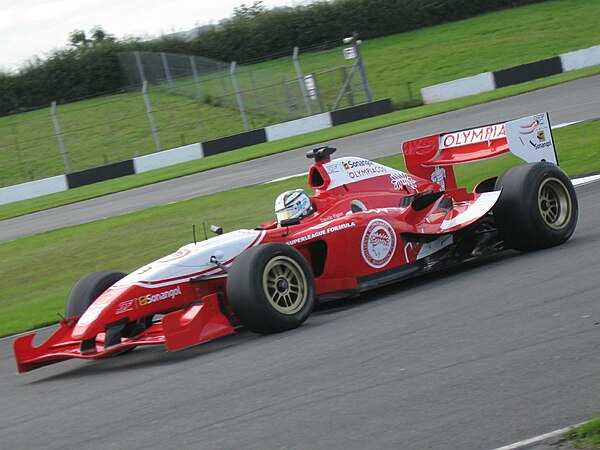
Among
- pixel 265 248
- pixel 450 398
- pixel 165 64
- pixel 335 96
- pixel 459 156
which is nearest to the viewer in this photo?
pixel 450 398

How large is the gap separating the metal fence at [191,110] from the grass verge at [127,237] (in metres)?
14.6

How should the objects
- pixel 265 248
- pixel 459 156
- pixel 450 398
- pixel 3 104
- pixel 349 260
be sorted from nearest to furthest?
pixel 450 398 → pixel 265 248 → pixel 349 260 → pixel 459 156 → pixel 3 104

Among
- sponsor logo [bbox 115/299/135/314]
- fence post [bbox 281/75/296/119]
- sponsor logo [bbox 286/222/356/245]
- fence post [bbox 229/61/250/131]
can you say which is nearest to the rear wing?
sponsor logo [bbox 286/222/356/245]

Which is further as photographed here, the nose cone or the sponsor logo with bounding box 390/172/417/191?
the sponsor logo with bounding box 390/172/417/191

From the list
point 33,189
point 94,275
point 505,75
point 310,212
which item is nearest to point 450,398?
point 310,212

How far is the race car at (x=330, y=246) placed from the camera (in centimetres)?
741

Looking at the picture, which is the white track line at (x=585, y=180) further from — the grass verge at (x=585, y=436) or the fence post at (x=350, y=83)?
the fence post at (x=350, y=83)

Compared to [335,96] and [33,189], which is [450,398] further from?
[335,96]

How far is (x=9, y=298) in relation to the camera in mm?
12719

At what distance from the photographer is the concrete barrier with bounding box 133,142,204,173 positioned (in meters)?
29.1

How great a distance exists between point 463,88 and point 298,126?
5.33 metres

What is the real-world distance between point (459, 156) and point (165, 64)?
92.8 feet

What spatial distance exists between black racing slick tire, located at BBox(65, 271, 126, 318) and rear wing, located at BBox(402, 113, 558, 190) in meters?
3.19

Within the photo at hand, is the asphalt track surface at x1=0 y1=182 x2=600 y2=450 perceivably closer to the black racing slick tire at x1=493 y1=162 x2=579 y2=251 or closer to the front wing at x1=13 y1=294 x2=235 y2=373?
the front wing at x1=13 y1=294 x2=235 y2=373
